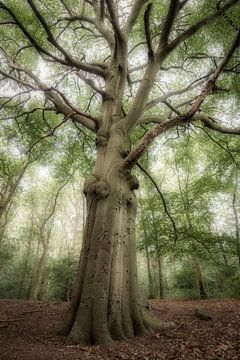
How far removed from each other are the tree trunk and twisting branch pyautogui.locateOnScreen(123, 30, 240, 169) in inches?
20.1

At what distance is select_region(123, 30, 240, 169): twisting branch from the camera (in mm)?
3744

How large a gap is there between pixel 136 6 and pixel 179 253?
347 inches

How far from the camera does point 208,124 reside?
6082mm

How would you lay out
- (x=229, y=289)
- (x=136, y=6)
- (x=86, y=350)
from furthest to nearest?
(x=229, y=289)
(x=136, y=6)
(x=86, y=350)

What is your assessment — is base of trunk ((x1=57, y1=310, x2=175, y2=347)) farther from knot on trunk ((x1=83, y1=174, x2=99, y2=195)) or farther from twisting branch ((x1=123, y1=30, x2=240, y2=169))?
twisting branch ((x1=123, y1=30, x2=240, y2=169))

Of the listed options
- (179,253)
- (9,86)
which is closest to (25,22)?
(9,86)

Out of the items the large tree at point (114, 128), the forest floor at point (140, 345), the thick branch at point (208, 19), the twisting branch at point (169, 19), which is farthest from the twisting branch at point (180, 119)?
the forest floor at point (140, 345)

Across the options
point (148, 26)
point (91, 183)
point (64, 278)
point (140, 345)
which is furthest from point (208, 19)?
point (64, 278)

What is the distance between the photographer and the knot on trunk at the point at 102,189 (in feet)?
14.6

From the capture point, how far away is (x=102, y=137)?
17.6ft

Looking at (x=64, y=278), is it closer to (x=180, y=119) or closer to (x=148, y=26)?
(x=180, y=119)

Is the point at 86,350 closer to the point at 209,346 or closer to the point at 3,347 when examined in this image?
the point at 3,347

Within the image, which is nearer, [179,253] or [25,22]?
[25,22]

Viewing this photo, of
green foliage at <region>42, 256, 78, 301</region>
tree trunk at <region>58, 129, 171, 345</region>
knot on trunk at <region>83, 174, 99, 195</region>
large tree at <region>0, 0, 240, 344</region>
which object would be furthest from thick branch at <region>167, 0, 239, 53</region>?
green foliage at <region>42, 256, 78, 301</region>
